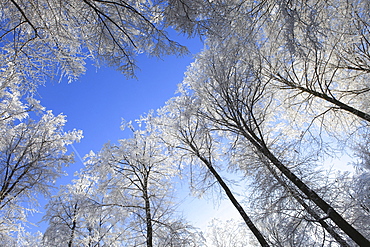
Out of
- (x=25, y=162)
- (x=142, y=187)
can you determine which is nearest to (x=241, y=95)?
(x=142, y=187)

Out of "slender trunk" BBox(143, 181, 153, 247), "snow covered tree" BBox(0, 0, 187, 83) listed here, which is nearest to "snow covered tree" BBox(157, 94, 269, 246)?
"slender trunk" BBox(143, 181, 153, 247)

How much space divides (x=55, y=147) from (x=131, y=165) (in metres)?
3.11

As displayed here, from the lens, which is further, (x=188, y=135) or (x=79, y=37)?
(x=188, y=135)

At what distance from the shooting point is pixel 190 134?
7.18 meters

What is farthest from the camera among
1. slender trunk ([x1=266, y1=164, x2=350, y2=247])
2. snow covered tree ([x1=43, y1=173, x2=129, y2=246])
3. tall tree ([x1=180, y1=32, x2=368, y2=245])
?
snow covered tree ([x1=43, y1=173, x2=129, y2=246])

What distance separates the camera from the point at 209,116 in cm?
669

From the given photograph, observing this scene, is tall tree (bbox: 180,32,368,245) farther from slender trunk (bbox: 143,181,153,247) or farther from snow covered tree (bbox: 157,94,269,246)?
slender trunk (bbox: 143,181,153,247)

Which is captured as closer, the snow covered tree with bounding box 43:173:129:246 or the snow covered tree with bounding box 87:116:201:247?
the snow covered tree with bounding box 87:116:201:247

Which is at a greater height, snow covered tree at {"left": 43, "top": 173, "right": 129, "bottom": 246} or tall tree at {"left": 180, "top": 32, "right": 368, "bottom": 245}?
snow covered tree at {"left": 43, "top": 173, "right": 129, "bottom": 246}

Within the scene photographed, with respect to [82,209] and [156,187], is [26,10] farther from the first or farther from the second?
[156,187]

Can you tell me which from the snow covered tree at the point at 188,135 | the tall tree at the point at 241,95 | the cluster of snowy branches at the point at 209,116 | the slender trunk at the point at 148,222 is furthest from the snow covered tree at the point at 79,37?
the slender trunk at the point at 148,222

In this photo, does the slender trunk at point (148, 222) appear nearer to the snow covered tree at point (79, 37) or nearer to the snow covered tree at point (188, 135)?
the snow covered tree at point (188, 135)

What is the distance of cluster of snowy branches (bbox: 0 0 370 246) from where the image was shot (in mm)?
3598

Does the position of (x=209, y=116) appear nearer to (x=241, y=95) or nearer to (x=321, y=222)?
(x=241, y=95)
